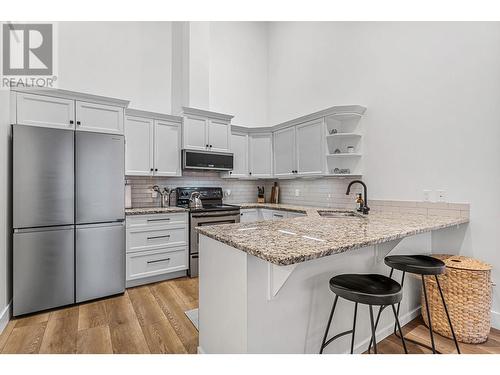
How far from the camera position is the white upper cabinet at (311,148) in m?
3.58

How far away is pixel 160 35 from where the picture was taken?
412 cm

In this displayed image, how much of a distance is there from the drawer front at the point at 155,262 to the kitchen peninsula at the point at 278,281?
5.62 ft

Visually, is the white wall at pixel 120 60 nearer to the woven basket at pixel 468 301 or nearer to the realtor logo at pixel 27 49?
the realtor logo at pixel 27 49

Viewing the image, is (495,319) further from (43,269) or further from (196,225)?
(43,269)

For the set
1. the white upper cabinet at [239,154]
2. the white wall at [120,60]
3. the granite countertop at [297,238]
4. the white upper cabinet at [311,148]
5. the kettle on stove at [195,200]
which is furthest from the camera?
the white upper cabinet at [239,154]

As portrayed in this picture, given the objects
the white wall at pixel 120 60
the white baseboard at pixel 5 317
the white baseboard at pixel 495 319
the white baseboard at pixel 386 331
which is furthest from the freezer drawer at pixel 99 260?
the white baseboard at pixel 495 319

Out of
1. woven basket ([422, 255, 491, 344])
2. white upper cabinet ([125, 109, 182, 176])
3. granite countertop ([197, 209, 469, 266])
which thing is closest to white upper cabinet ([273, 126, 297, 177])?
white upper cabinet ([125, 109, 182, 176])

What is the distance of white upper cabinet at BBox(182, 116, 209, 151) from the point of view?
3.79 metres

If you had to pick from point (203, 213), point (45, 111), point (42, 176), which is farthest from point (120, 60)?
point (203, 213)

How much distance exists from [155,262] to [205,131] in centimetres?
198

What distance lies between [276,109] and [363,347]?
401cm

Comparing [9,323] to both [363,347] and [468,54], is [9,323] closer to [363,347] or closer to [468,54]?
[363,347]

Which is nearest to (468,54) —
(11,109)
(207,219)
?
(207,219)

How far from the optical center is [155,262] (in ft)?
10.8
